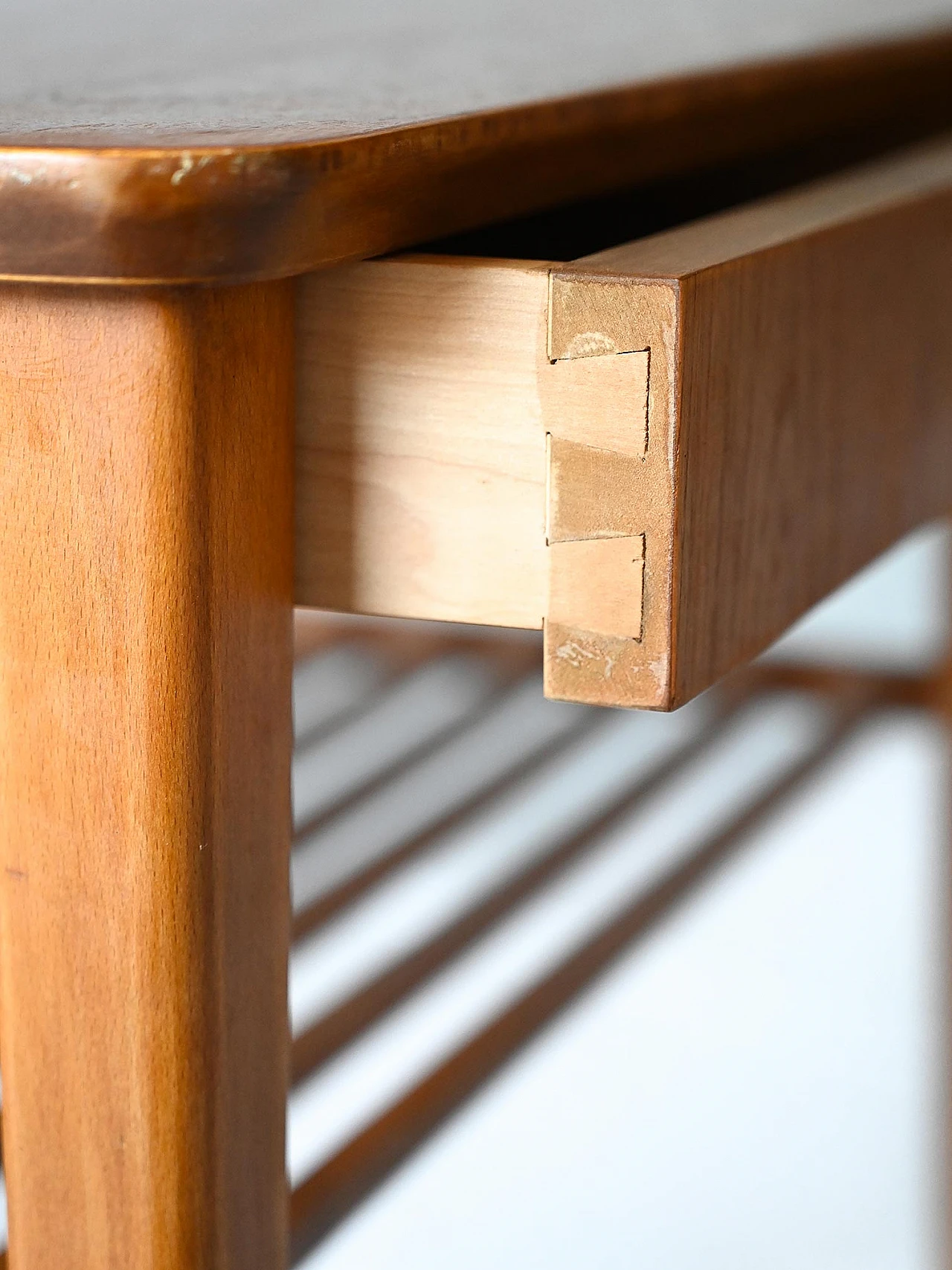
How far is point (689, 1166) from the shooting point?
1.16 metres

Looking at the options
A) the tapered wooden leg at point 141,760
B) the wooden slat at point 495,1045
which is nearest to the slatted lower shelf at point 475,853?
the wooden slat at point 495,1045

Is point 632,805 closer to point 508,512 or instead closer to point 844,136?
point 844,136

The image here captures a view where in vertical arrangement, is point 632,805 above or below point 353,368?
below

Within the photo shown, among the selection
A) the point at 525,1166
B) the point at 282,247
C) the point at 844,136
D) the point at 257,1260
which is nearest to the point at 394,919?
the point at 525,1166

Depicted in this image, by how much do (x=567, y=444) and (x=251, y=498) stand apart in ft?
0.22

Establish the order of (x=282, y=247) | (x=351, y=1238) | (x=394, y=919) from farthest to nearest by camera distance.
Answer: (x=394, y=919) → (x=351, y=1238) → (x=282, y=247)

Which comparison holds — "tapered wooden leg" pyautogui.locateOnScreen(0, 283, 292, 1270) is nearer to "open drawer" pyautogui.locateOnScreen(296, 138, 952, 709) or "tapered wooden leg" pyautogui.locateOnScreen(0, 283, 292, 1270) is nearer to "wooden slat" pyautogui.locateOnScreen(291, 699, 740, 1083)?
"open drawer" pyautogui.locateOnScreen(296, 138, 952, 709)

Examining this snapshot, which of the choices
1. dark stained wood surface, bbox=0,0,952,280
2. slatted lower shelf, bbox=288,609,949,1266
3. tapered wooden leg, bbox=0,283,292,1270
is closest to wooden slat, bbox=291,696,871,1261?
slatted lower shelf, bbox=288,609,949,1266

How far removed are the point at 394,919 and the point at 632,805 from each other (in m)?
0.26

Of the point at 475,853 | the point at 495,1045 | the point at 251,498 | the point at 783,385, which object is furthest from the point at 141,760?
the point at 475,853

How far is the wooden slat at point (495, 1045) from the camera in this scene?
28.2 inches

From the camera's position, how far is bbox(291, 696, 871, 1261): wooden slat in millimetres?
716

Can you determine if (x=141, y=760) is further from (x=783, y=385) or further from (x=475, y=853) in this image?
(x=475, y=853)

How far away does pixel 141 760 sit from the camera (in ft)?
1.23
